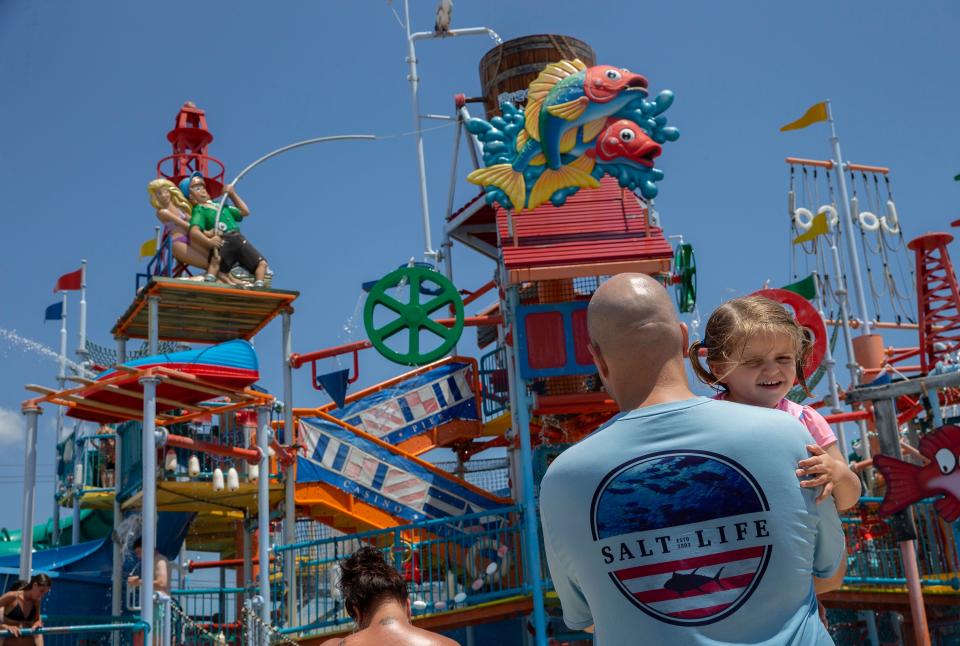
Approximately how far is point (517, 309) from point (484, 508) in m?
3.31

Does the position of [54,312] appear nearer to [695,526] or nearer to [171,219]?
[171,219]

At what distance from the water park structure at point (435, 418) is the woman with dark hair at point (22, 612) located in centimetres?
135

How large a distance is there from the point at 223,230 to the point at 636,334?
571 inches

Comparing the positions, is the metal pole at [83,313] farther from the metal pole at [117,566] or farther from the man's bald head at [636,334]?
the man's bald head at [636,334]

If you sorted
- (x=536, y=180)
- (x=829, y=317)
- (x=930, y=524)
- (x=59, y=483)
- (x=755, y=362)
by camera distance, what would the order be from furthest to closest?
(x=829, y=317) → (x=59, y=483) → (x=536, y=180) → (x=930, y=524) → (x=755, y=362)

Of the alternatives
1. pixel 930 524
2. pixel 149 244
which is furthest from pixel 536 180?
pixel 149 244

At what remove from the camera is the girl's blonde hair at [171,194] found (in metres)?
16.6

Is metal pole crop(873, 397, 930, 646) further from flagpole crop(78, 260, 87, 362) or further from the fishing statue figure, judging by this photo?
flagpole crop(78, 260, 87, 362)

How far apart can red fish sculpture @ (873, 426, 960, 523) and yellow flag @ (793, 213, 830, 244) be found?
10.2m

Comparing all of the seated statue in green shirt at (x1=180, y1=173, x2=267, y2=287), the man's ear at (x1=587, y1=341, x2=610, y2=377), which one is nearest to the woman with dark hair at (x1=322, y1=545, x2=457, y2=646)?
the man's ear at (x1=587, y1=341, x2=610, y2=377)

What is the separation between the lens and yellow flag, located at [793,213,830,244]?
920 inches

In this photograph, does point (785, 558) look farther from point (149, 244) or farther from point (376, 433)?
point (149, 244)

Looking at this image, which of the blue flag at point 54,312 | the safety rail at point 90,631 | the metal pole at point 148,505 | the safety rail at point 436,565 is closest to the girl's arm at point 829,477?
the safety rail at point 90,631

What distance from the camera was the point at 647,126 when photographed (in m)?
15.4
